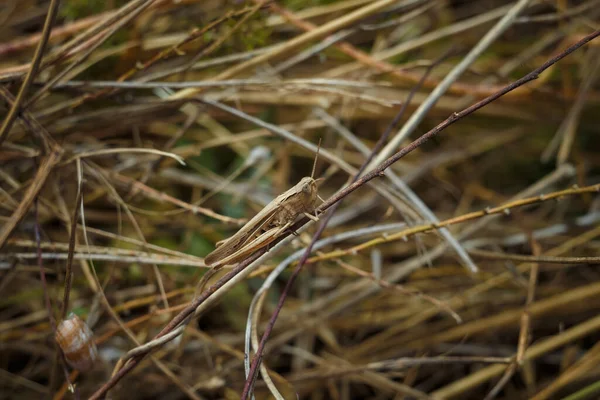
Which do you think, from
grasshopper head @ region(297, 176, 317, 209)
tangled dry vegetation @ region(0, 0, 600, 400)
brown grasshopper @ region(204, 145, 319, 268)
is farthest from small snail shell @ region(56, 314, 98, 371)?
grasshopper head @ region(297, 176, 317, 209)

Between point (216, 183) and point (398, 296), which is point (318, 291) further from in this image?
point (216, 183)

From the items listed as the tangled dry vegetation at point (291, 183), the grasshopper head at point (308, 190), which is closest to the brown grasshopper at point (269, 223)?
the grasshopper head at point (308, 190)

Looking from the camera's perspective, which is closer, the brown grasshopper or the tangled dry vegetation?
the brown grasshopper

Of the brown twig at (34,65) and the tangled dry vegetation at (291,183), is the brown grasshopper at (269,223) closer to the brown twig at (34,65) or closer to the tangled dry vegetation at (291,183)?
the tangled dry vegetation at (291,183)

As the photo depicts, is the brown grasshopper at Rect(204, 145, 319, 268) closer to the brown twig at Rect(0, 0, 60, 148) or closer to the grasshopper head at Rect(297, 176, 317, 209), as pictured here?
the grasshopper head at Rect(297, 176, 317, 209)

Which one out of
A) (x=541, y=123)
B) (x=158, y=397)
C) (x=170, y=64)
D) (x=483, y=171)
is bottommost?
(x=158, y=397)

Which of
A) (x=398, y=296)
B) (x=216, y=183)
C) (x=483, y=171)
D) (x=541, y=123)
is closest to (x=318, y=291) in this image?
(x=398, y=296)
